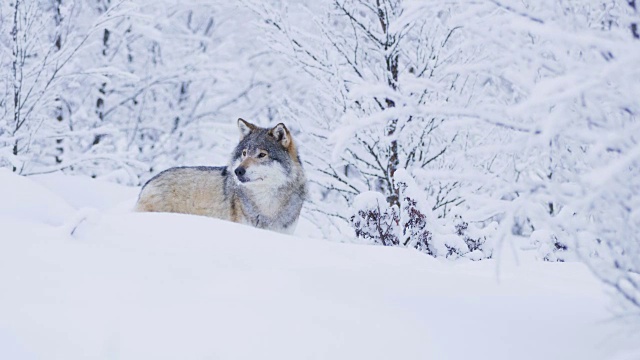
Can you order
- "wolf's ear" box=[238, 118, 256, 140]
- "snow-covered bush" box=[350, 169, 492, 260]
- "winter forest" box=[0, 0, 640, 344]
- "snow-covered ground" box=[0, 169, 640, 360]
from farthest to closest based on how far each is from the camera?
"wolf's ear" box=[238, 118, 256, 140], "snow-covered bush" box=[350, 169, 492, 260], "snow-covered ground" box=[0, 169, 640, 360], "winter forest" box=[0, 0, 640, 344]

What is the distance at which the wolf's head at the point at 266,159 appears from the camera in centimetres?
637

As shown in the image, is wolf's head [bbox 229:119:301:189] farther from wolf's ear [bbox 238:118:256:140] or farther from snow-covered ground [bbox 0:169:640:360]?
snow-covered ground [bbox 0:169:640:360]

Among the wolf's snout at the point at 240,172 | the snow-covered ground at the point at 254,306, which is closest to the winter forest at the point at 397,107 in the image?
the snow-covered ground at the point at 254,306

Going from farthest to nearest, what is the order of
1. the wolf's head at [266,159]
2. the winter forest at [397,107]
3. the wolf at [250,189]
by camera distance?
the wolf at [250,189]
the wolf's head at [266,159]
the winter forest at [397,107]

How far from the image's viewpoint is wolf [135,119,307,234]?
21.4 ft

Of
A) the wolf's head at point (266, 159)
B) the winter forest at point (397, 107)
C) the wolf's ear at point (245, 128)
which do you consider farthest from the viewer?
the wolf's ear at point (245, 128)

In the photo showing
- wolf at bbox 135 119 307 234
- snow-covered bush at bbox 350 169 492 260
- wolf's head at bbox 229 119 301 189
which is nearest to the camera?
snow-covered bush at bbox 350 169 492 260

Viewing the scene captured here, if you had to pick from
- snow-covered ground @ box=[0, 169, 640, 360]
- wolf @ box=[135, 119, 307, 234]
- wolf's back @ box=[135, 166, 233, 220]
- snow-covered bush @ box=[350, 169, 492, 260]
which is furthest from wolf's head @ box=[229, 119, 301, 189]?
snow-covered ground @ box=[0, 169, 640, 360]

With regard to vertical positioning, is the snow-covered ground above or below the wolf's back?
above

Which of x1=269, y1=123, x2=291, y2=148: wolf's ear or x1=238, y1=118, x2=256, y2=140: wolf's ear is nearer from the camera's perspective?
x1=269, y1=123, x2=291, y2=148: wolf's ear

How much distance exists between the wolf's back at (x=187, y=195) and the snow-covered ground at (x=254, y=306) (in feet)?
8.86

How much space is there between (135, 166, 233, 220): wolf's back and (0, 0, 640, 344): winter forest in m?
0.86

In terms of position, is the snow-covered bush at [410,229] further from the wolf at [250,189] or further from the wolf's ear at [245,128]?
the wolf's ear at [245,128]

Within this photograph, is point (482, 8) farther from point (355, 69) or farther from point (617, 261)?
point (355, 69)
